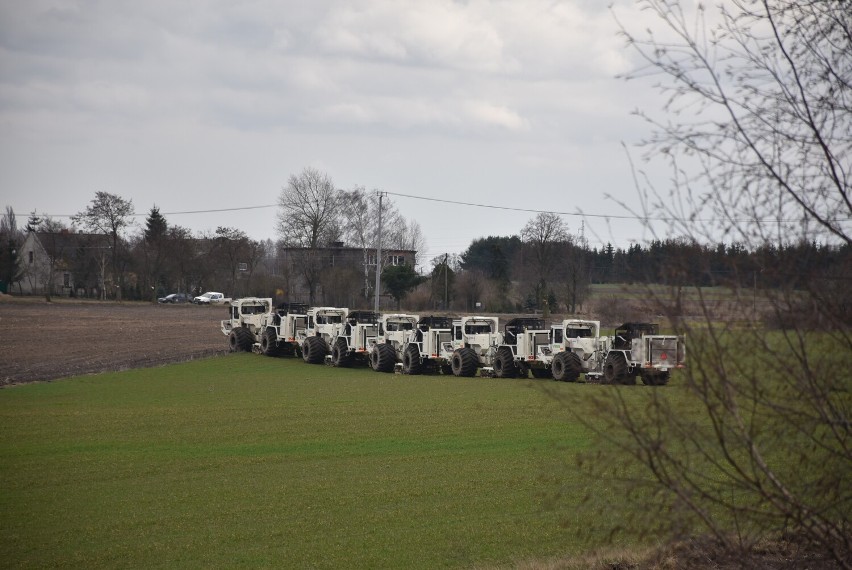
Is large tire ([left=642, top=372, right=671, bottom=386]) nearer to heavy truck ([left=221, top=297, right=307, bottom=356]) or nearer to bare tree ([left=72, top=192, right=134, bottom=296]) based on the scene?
heavy truck ([left=221, top=297, right=307, bottom=356])

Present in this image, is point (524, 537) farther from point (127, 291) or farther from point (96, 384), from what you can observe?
point (127, 291)

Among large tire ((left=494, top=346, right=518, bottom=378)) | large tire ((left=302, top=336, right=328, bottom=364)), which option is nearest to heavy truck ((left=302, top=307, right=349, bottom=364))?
large tire ((left=302, top=336, right=328, bottom=364))

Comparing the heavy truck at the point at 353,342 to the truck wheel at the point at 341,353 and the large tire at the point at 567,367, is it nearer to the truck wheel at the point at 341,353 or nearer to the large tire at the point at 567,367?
the truck wheel at the point at 341,353

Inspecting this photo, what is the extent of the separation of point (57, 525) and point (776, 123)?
1044 centimetres

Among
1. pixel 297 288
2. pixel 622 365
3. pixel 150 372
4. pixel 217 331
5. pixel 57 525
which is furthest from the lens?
pixel 297 288

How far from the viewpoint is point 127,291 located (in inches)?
4102

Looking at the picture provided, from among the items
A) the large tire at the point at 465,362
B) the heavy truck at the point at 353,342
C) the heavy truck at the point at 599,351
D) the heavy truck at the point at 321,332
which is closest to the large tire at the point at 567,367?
the heavy truck at the point at 599,351

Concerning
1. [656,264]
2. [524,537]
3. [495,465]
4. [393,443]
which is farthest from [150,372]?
[656,264]

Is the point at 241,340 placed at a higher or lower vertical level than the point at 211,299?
lower

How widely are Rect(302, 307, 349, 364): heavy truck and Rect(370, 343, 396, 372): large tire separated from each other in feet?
11.4

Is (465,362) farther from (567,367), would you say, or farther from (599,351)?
(599,351)

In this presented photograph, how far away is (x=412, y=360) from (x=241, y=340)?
13656mm

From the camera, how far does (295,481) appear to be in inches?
621

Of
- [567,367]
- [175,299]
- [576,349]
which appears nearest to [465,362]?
[576,349]
